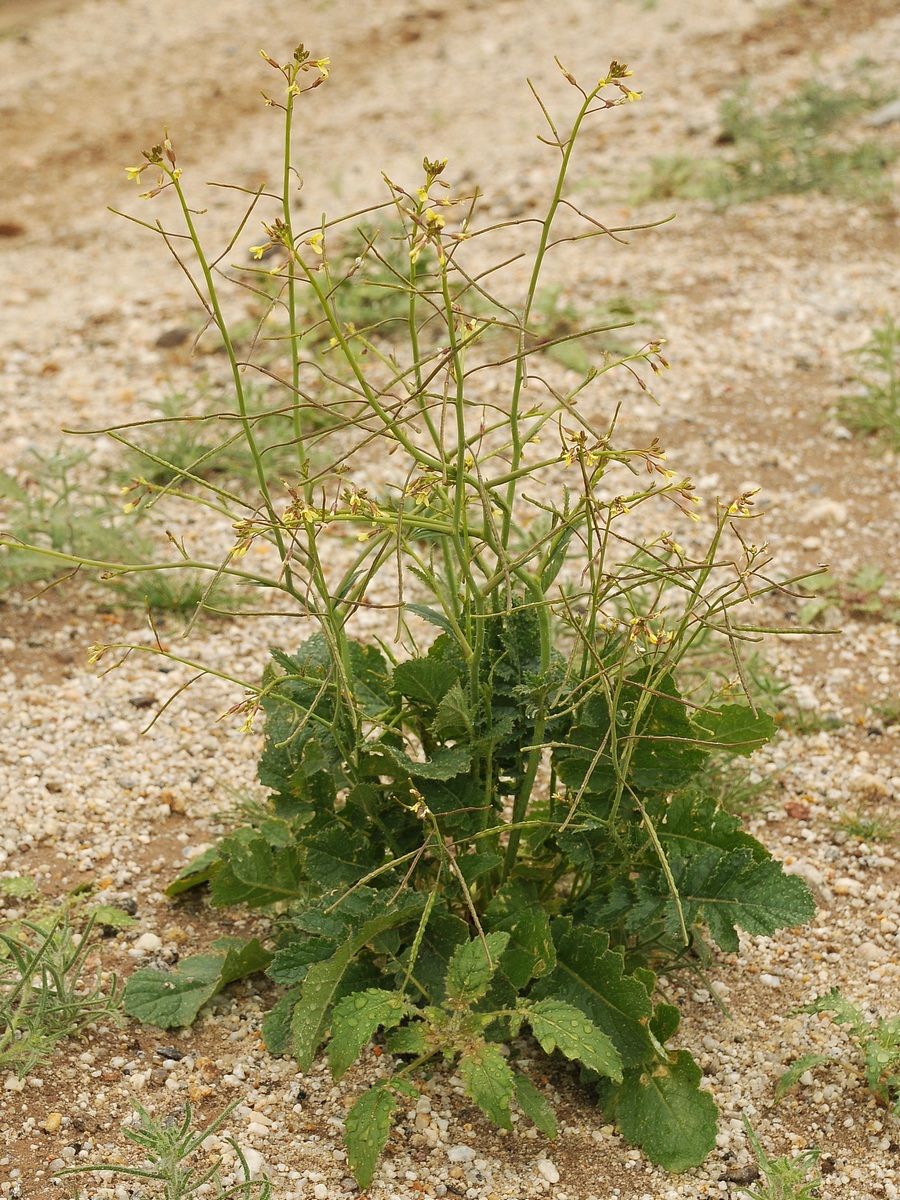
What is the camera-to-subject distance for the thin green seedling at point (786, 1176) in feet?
6.82

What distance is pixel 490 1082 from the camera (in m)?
2.08

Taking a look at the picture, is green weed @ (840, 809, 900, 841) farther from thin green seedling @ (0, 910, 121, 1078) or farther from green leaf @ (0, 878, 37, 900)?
green leaf @ (0, 878, 37, 900)

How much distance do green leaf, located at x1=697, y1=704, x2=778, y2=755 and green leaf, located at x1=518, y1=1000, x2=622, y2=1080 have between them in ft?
1.77

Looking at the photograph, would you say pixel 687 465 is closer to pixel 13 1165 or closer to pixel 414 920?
pixel 414 920

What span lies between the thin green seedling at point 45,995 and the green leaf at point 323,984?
38 centimetres

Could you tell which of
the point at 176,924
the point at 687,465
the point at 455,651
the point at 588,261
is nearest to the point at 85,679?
the point at 176,924

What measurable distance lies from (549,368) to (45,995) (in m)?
3.06

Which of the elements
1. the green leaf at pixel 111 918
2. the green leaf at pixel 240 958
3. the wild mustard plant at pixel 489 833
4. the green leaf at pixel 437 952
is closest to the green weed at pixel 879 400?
the wild mustard plant at pixel 489 833

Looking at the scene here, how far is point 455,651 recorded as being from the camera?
2.40 m

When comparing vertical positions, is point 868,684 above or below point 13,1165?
above

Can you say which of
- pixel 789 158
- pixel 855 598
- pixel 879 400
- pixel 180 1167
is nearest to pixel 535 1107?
pixel 180 1167

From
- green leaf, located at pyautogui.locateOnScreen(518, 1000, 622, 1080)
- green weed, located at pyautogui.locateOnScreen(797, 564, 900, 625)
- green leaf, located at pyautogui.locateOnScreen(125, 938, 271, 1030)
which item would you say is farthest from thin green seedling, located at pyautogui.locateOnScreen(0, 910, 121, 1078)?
green weed, located at pyautogui.locateOnScreen(797, 564, 900, 625)

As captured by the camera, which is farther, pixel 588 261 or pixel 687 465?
pixel 588 261

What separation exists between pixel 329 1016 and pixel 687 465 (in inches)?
98.2
